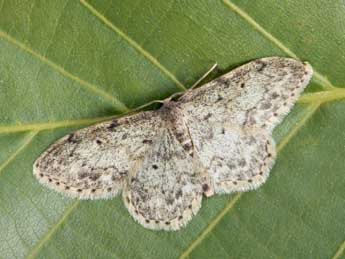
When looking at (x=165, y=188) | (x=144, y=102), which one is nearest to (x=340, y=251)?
(x=165, y=188)

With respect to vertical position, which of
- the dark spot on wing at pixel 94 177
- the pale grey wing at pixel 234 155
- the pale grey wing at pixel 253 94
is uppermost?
the pale grey wing at pixel 253 94

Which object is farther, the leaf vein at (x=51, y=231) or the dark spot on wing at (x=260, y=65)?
the leaf vein at (x=51, y=231)

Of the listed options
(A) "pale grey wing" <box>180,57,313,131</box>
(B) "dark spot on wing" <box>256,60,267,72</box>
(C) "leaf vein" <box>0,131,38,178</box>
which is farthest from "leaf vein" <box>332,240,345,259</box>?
(C) "leaf vein" <box>0,131,38,178</box>

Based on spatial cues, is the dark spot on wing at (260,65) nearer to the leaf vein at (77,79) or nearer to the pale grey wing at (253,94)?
the pale grey wing at (253,94)

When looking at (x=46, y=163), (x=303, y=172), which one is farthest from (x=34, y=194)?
(x=303, y=172)

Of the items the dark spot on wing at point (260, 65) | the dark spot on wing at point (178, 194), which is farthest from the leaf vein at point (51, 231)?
the dark spot on wing at point (260, 65)

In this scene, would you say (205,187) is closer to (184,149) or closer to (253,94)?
(184,149)

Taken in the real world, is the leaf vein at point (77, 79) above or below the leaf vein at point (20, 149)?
above
